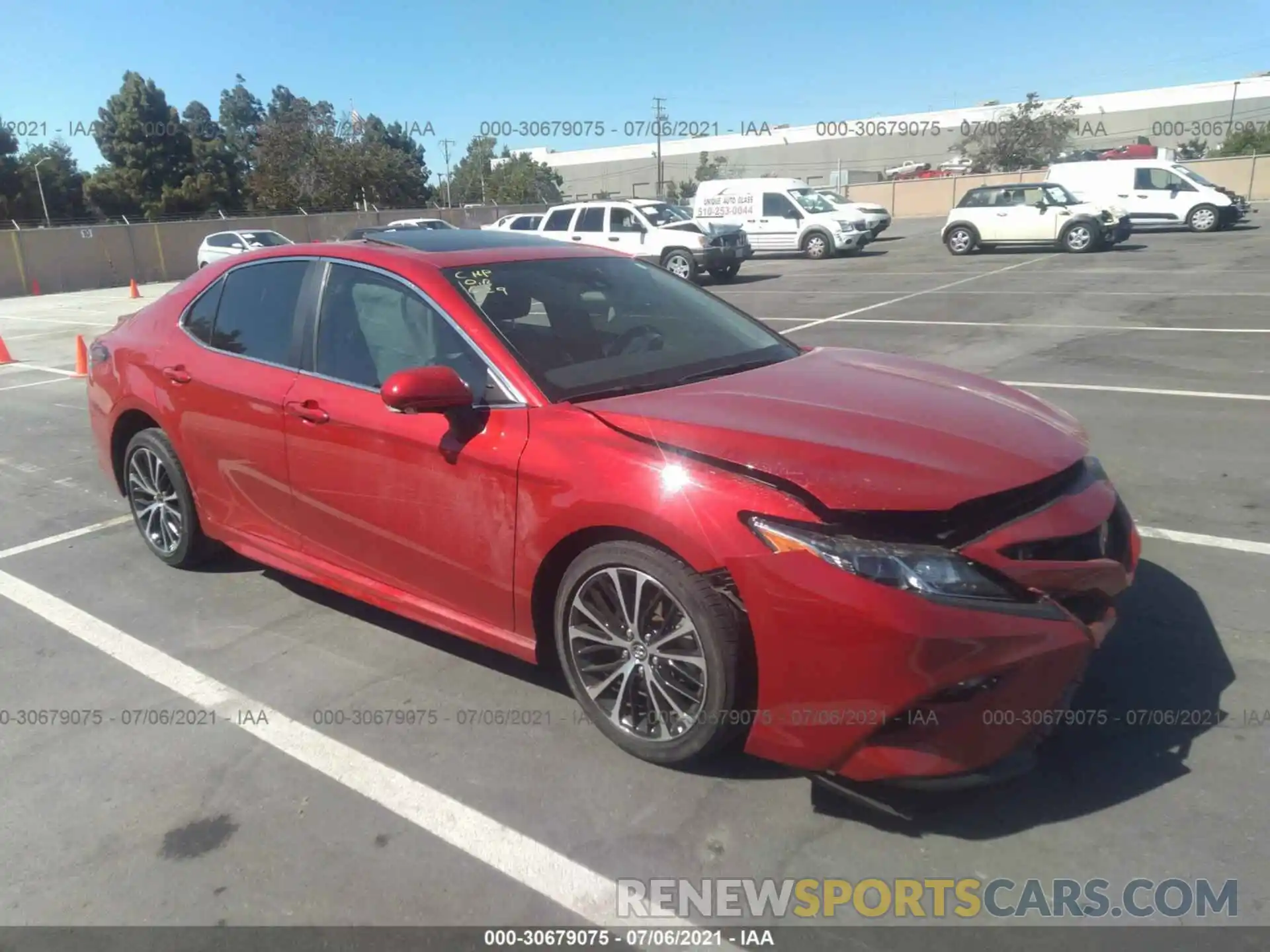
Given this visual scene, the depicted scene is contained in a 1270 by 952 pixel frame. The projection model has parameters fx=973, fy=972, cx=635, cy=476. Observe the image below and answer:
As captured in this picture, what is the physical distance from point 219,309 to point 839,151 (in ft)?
326

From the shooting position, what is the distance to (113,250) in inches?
1353

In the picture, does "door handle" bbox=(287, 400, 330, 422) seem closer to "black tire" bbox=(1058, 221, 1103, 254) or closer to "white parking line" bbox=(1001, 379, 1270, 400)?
"white parking line" bbox=(1001, 379, 1270, 400)

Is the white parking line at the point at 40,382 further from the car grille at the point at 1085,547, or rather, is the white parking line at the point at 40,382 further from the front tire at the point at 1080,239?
the front tire at the point at 1080,239

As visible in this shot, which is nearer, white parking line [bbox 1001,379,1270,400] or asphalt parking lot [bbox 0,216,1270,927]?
asphalt parking lot [bbox 0,216,1270,927]

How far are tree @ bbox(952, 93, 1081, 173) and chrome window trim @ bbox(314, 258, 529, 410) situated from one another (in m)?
71.3

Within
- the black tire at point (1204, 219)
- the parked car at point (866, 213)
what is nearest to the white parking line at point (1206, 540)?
the parked car at point (866, 213)

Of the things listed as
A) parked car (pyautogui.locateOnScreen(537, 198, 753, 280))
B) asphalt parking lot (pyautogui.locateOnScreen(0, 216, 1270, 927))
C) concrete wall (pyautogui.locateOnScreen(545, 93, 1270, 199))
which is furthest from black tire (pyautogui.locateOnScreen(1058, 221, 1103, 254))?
concrete wall (pyautogui.locateOnScreen(545, 93, 1270, 199))

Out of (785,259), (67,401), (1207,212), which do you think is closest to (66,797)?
(67,401)

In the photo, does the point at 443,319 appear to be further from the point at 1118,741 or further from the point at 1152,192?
the point at 1152,192

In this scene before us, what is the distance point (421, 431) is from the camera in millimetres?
3508

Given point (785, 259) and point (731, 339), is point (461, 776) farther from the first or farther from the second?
point (785, 259)

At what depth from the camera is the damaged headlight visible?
2.58m

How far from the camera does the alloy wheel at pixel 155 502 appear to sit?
4.97 metres

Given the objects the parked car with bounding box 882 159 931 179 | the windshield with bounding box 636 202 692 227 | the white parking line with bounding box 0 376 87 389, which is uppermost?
the parked car with bounding box 882 159 931 179
